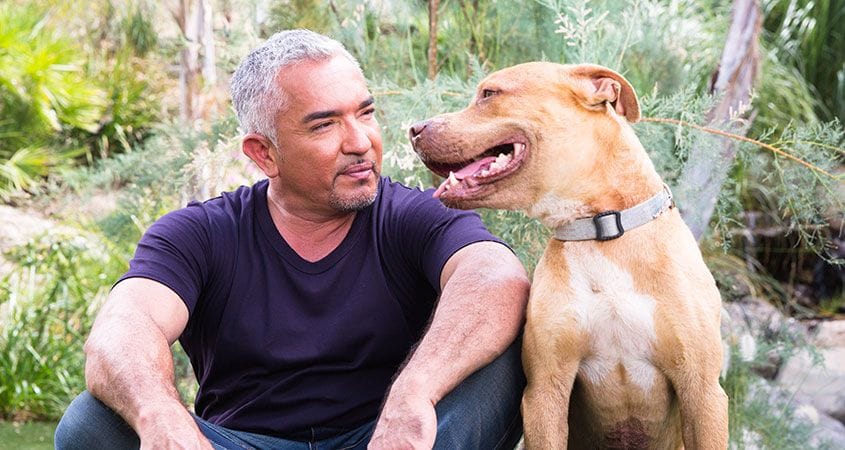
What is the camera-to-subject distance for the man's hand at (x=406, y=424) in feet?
8.24

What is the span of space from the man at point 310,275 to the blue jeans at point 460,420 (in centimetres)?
1

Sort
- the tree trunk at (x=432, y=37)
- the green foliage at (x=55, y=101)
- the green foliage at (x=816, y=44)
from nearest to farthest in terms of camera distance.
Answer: the tree trunk at (x=432, y=37) < the green foliage at (x=816, y=44) < the green foliage at (x=55, y=101)

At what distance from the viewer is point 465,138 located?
8.59ft

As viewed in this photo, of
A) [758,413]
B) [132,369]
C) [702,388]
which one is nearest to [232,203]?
[132,369]

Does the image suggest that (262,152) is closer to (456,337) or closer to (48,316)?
(456,337)

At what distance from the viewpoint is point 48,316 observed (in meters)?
5.44

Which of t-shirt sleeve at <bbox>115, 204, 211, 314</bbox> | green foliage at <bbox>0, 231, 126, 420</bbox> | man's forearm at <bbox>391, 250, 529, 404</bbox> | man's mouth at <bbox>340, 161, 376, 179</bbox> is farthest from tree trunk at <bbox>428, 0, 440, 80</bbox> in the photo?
green foliage at <bbox>0, 231, 126, 420</bbox>

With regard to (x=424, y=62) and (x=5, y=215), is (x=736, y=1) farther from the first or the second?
(x=5, y=215)

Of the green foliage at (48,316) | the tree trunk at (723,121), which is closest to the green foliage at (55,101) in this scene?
the green foliage at (48,316)

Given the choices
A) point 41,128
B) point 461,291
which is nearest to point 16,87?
point 41,128

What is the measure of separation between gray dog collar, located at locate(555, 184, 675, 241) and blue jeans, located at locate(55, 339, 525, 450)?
393 millimetres

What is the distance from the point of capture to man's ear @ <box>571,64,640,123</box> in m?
2.63

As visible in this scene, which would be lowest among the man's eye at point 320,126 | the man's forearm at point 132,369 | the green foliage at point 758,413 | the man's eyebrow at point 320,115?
the green foliage at point 758,413

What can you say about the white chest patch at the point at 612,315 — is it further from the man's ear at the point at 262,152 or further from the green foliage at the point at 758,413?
the green foliage at the point at 758,413
